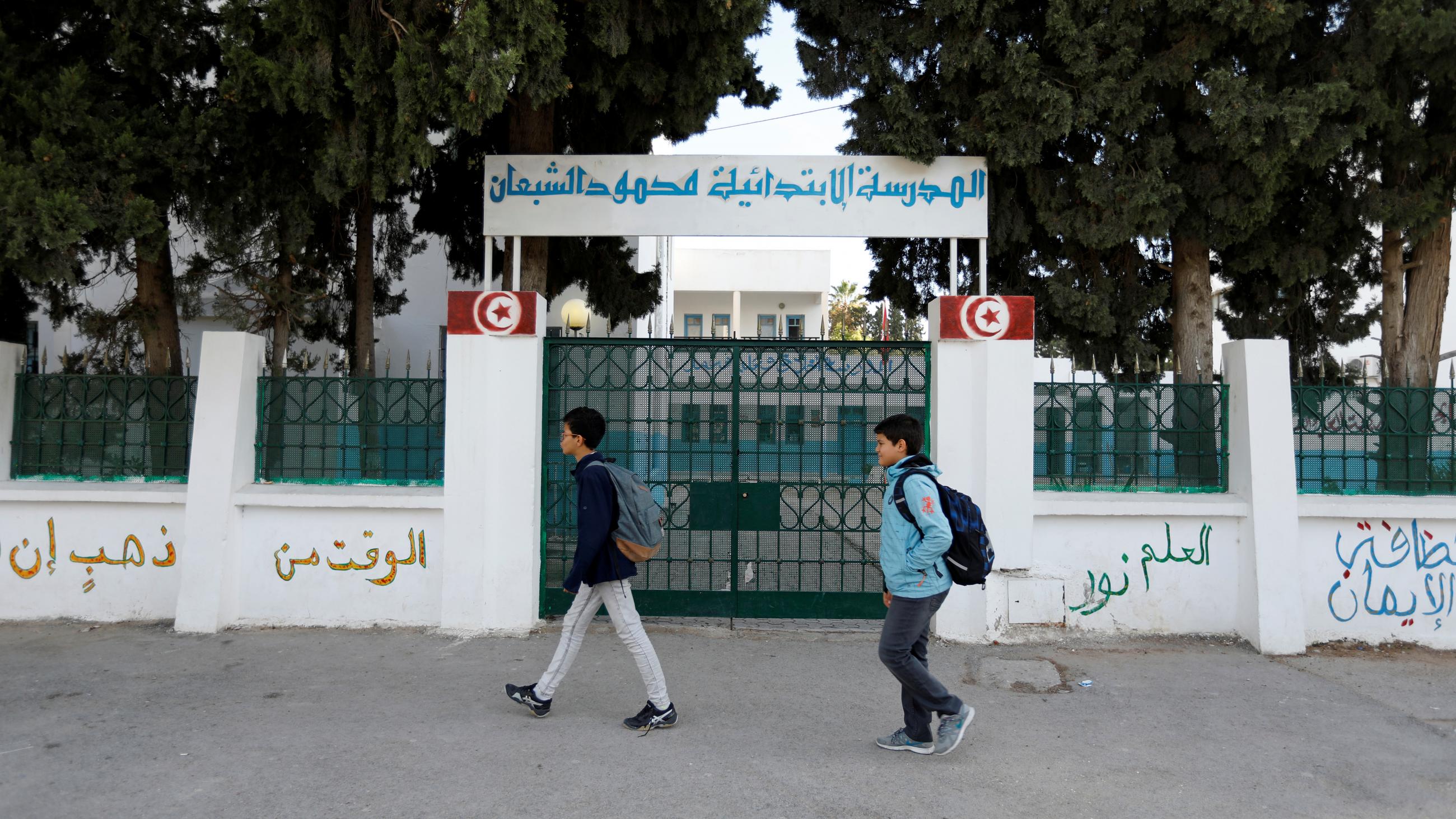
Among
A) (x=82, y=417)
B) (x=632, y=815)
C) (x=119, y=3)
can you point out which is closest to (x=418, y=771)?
(x=632, y=815)

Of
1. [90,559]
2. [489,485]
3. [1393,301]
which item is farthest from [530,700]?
[1393,301]

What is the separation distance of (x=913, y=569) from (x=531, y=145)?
5.14m

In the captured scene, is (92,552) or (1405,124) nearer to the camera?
(92,552)

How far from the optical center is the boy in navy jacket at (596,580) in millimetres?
4430

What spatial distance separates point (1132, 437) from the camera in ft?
21.7

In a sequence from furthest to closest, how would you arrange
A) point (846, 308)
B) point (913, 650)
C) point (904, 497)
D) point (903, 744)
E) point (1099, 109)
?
point (846, 308) → point (1099, 109) → point (903, 744) → point (913, 650) → point (904, 497)

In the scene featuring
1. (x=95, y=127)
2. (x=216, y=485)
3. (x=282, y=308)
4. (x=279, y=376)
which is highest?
(x=95, y=127)

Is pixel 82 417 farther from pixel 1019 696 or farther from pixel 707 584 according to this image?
pixel 1019 696

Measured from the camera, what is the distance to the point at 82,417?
6828 millimetres

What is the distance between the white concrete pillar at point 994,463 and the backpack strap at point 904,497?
2.26 meters

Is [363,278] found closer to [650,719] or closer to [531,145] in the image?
[531,145]

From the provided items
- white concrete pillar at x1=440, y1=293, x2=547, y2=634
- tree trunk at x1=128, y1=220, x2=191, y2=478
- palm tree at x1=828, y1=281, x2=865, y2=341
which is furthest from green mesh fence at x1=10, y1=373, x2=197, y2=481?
palm tree at x1=828, y1=281, x2=865, y2=341

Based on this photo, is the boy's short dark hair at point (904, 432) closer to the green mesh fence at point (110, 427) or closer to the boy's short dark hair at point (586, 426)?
the boy's short dark hair at point (586, 426)

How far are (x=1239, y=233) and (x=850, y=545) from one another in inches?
164
